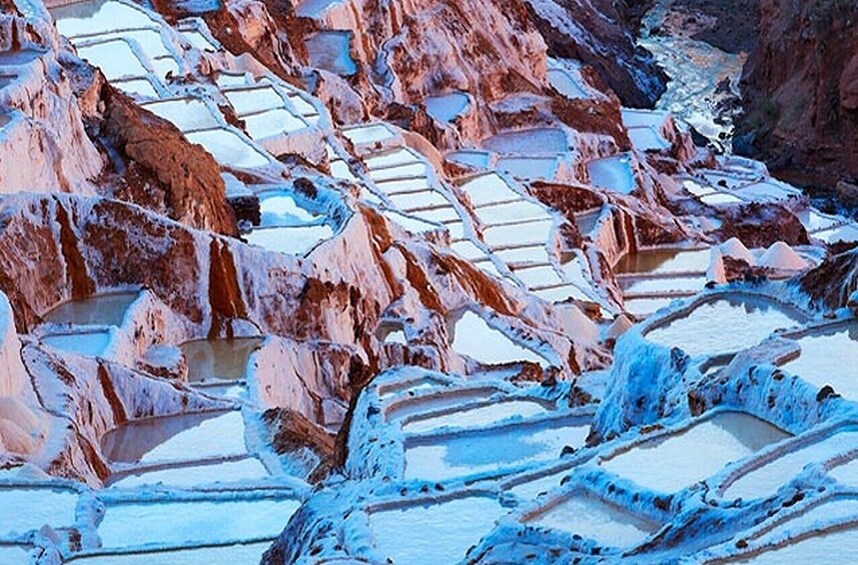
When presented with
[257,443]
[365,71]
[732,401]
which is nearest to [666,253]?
[365,71]

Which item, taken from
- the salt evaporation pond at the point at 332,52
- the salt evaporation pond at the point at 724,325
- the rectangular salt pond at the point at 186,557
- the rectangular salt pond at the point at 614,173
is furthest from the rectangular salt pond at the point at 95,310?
the rectangular salt pond at the point at 614,173

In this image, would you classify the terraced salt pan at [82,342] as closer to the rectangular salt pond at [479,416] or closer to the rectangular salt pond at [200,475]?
the rectangular salt pond at [200,475]

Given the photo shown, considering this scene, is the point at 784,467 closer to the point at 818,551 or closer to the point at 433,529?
the point at 818,551

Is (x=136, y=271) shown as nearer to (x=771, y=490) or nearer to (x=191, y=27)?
(x=771, y=490)

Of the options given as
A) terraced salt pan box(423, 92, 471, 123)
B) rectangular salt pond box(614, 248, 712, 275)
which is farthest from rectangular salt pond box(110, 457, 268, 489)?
terraced salt pan box(423, 92, 471, 123)

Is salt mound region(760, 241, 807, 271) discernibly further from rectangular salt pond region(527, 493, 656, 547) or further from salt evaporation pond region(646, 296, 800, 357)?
rectangular salt pond region(527, 493, 656, 547)
